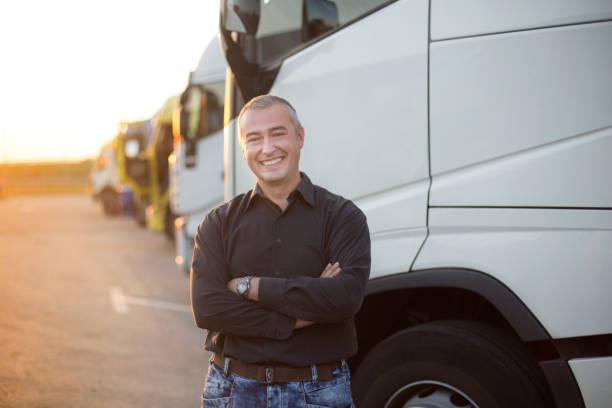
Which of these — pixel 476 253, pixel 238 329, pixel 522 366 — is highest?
pixel 476 253

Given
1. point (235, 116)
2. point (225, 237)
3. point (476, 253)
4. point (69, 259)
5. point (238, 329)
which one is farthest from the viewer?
point (69, 259)

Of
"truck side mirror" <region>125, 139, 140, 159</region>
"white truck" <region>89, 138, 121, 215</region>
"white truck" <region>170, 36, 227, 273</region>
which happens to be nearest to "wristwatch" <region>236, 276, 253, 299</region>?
"white truck" <region>170, 36, 227, 273</region>

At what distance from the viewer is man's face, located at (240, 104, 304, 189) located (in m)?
2.02

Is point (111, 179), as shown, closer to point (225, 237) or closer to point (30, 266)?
point (30, 266)

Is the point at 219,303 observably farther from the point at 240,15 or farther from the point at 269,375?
the point at 240,15

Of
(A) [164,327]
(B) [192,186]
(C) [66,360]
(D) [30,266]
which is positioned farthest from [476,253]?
(D) [30,266]

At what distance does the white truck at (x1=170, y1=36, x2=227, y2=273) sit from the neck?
567 centimetres

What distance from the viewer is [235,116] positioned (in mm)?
2850

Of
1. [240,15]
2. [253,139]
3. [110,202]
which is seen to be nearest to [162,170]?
[110,202]

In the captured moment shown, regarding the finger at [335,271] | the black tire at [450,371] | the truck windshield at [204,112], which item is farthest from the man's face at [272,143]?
the truck windshield at [204,112]

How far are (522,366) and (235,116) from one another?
5.54ft

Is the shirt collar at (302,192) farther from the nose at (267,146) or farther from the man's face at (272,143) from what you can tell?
the nose at (267,146)

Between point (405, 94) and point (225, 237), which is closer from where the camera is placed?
point (225, 237)

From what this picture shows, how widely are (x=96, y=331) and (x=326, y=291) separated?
4.45 m
